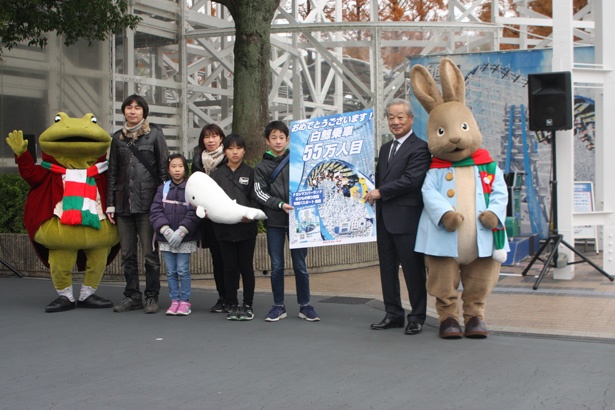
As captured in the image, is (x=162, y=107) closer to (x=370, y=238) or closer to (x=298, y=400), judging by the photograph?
(x=370, y=238)

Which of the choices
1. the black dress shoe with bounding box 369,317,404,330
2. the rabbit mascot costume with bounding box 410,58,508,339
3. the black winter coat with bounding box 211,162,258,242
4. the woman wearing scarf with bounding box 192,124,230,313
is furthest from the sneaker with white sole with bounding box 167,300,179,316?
the rabbit mascot costume with bounding box 410,58,508,339

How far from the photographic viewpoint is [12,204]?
11.9 meters

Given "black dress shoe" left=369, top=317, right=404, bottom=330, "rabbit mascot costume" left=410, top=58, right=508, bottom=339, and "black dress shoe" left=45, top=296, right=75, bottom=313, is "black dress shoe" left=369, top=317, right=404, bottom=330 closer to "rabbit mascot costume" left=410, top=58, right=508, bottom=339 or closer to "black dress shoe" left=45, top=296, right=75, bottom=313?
"rabbit mascot costume" left=410, top=58, right=508, bottom=339

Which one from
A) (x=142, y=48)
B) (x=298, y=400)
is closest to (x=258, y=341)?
(x=298, y=400)

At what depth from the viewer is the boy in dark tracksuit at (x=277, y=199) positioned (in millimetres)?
7719

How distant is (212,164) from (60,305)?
215cm

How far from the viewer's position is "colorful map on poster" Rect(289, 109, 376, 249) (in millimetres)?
7324

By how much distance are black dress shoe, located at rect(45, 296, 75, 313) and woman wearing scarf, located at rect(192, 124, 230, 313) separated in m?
1.45

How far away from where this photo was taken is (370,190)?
7.23 metres

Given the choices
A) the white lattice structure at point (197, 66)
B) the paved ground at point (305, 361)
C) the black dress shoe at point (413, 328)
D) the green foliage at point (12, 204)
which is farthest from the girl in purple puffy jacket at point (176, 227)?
the white lattice structure at point (197, 66)

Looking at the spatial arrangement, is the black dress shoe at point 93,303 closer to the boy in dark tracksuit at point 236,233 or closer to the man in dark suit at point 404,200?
the boy in dark tracksuit at point 236,233

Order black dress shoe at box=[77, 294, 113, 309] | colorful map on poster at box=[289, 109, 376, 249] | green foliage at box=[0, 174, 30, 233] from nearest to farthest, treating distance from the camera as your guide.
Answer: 1. colorful map on poster at box=[289, 109, 376, 249]
2. black dress shoe at box=[77, 294, 113, 309]
3. green foliage at box=[0, 174, 30, 233]

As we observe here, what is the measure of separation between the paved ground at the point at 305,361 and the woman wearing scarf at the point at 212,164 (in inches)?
12.4

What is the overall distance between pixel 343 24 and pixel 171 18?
3914 millimetres
